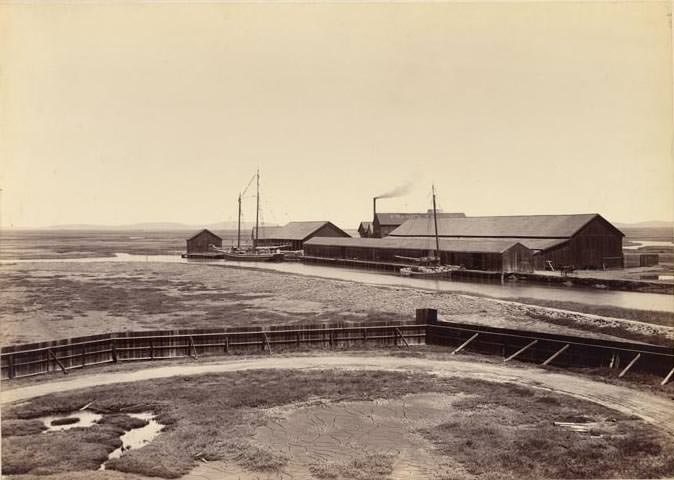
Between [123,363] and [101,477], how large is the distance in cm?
912

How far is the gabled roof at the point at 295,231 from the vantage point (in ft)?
265

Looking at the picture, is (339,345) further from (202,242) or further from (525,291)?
(202,242)

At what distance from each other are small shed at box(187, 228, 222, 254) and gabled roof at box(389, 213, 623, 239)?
103 feet

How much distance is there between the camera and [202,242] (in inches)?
3420

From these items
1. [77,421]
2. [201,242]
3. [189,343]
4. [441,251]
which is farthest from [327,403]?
[201,242]

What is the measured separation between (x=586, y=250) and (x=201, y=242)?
5733 centimetres

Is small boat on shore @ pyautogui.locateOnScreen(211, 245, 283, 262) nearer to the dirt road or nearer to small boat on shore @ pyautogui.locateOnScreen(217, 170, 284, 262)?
small boat on shore @ pyautogui.locateOnScreen(217, 170, 284, 262)

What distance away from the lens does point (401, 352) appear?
21391mm

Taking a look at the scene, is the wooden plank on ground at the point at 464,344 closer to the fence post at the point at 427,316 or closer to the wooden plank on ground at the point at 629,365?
the fence post at the point at 427,316

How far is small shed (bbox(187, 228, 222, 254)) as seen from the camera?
85.5 m

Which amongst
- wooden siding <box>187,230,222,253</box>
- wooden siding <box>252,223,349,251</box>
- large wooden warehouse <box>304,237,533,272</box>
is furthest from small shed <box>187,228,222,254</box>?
large wooden warehouse <box>304,237,533,272</box>

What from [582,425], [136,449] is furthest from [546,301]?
[136,449]

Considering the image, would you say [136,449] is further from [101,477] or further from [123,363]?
[123,363]

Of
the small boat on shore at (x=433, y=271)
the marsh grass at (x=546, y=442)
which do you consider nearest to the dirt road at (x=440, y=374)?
the marsh grass at (x=546, y=442)
